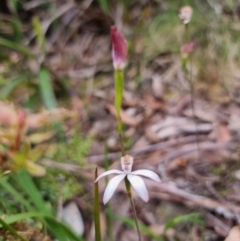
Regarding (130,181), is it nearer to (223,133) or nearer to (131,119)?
(223,133)


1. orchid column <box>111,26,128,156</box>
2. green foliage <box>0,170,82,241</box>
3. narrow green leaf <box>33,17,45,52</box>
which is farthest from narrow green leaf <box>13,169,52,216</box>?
narrow green leaf <box>33,17,45,52</box>

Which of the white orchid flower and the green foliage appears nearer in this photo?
the white orchid flower

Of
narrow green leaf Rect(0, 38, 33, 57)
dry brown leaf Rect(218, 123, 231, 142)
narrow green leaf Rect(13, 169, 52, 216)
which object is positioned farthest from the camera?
narrow green leaf Rect(0, 38, 33, 57)

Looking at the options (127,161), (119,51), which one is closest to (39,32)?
(119,51)

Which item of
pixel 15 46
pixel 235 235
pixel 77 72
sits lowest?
pixel 235 235

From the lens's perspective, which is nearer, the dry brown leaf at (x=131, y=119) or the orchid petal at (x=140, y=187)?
the orchid petal at (x=140, y=187)

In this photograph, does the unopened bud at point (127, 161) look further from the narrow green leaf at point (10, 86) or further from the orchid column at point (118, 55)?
the narrow green leaf at point (10, 86)

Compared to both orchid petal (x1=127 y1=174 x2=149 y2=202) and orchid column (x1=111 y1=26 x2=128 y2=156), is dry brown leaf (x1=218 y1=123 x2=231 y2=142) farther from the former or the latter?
orchid petal (x1=127 y1=174 x2=149 y2=202)

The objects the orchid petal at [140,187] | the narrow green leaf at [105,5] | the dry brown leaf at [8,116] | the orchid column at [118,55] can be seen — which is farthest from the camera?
the narrow green leaf at [105,5]

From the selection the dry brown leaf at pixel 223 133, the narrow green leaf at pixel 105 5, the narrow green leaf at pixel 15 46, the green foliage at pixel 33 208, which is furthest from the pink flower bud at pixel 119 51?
the narrow green leaf at pixel 105 5
